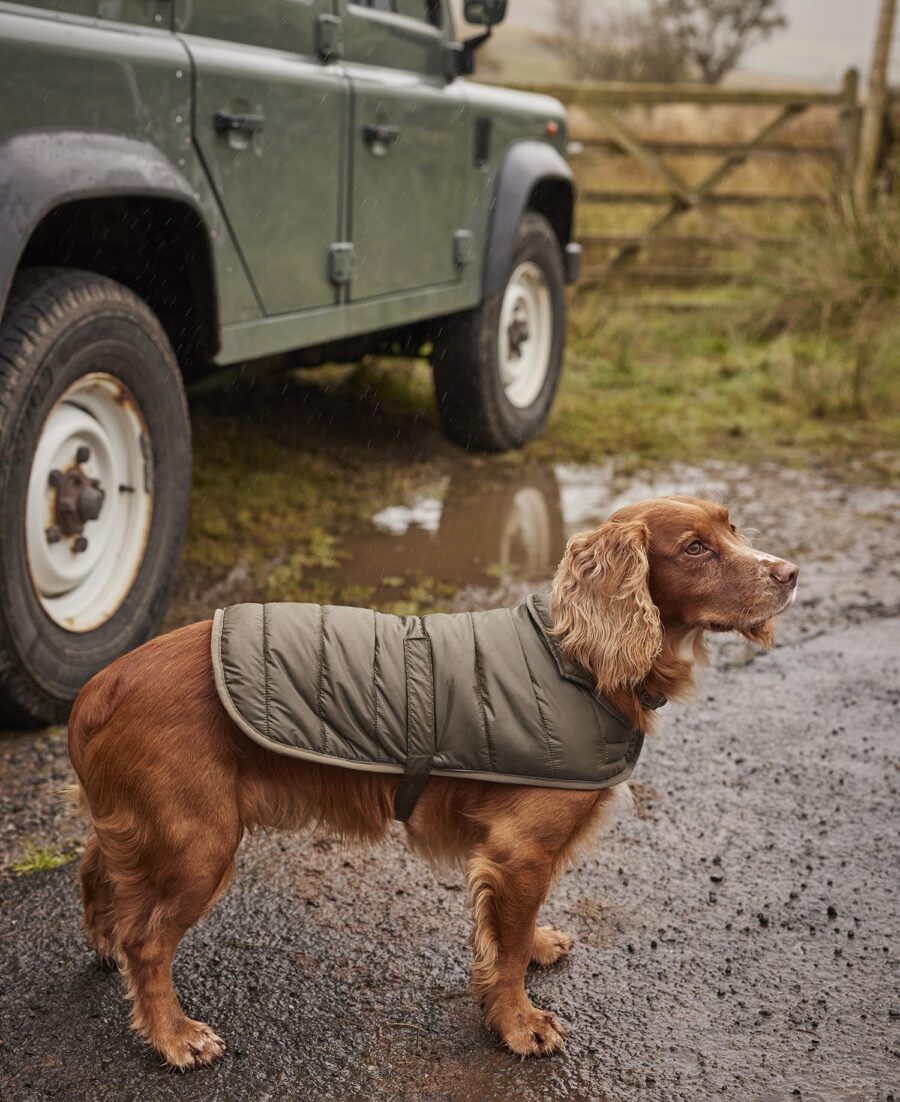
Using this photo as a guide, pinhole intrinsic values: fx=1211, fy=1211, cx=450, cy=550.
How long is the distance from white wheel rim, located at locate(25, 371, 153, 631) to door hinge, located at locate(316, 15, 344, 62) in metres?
1.77

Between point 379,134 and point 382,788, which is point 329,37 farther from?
point 382,788

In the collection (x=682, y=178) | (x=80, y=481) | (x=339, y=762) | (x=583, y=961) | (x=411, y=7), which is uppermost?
(x=411, y=7)

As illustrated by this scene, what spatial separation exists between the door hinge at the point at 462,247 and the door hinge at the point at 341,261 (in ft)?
3.51

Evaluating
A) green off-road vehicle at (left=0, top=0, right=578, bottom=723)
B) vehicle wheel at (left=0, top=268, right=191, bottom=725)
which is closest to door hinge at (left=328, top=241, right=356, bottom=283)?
green off-road vehicle at (left=0, top=0, right=578, bottom=723)

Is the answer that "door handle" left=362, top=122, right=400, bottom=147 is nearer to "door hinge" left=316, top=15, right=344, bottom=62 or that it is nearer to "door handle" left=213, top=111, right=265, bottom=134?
"door hinge" left=316, top=15, right=344, bottom=62

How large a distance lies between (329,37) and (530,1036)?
3.76 meters

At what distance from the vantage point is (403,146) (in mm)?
5137

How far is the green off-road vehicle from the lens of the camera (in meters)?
3.27

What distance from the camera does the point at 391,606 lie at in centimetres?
456

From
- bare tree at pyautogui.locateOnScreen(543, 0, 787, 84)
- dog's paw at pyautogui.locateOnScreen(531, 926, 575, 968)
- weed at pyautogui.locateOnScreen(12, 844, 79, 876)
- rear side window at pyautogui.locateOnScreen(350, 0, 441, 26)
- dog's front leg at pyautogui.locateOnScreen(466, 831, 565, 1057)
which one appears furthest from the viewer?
bare tree at pyautogui.locateOnScreen(543, 0, 787, 84)

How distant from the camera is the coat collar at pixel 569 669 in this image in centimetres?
244

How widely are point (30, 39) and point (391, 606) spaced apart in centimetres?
226

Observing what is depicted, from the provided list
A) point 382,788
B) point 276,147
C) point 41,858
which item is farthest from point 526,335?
point 382,788

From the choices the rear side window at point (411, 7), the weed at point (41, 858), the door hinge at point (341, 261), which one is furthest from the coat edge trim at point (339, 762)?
the rear side window at point (411, 7)
